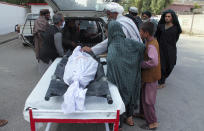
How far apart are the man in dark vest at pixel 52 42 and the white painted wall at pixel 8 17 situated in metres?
11.1

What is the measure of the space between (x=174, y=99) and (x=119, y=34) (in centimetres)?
253

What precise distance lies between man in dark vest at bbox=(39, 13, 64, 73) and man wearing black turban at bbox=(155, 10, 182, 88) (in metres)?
2.29

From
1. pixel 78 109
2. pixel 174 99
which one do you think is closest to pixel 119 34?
pixel 78 109

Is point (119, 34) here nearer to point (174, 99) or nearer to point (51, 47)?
point (51, 47)

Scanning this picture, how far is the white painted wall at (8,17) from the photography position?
44.1ft

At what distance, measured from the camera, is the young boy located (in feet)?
8.62

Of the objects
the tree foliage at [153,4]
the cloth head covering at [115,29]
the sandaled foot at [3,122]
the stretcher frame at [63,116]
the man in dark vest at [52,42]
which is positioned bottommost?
the sandaled foot at [3,122]

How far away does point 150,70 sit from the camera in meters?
2.80

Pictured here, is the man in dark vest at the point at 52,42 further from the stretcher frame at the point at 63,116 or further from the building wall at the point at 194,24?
the building wall at the point at 194,24

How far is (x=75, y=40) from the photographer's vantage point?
16.8 ft

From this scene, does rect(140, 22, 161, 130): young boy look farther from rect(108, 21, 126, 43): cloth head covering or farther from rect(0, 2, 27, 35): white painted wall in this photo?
rect(0, 2, 27, 35): white painted wall

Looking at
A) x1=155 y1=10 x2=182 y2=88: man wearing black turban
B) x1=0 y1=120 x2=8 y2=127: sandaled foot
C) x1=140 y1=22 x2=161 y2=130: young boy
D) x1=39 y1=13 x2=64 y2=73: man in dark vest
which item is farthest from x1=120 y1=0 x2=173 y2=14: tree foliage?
x1=0 y1=120 x2=8 y2=127: sandaled foot

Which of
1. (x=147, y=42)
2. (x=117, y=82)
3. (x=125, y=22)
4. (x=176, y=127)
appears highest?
(x=125, y=22)

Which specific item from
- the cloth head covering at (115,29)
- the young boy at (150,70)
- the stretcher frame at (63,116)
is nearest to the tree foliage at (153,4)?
the young boy at (150,70)
